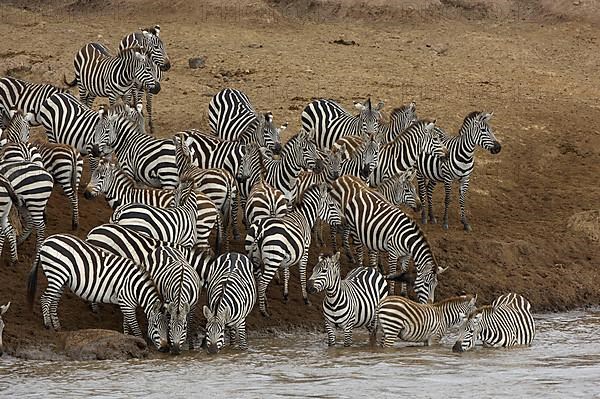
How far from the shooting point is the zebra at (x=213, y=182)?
55.6 feet

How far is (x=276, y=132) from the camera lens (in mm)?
18422

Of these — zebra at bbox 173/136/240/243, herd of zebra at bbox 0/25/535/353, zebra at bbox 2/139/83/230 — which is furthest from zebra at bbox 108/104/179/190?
zebra at bbox 2/139/83/230

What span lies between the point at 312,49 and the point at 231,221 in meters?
8.49

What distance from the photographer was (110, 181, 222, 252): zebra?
15.7 meters

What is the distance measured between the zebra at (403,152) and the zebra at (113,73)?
359 cm

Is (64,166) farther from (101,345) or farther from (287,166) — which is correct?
Result: (101,345)

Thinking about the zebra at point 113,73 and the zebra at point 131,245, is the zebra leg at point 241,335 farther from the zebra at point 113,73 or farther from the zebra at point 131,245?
the zebra at point 113,73

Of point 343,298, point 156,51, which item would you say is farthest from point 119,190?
point 156,51

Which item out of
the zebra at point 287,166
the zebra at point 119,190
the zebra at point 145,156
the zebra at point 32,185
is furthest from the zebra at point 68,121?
the zebra at point 32,185

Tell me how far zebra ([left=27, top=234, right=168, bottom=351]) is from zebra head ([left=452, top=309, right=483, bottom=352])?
2.96 meters

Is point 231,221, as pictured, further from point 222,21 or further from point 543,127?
point 222,21

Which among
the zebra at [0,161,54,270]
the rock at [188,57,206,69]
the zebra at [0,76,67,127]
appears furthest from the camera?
the rock at [188,57,206,69]

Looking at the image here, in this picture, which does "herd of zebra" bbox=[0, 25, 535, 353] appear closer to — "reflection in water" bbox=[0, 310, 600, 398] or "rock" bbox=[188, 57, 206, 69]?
"reflection in water" bbox=[0, 310, 600, 398]

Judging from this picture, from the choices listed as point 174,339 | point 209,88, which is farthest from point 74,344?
point 209,88
